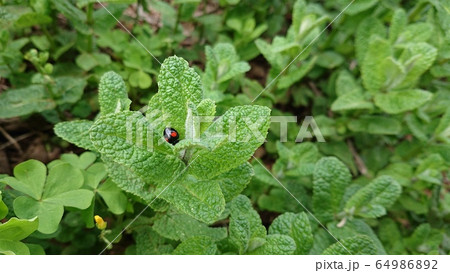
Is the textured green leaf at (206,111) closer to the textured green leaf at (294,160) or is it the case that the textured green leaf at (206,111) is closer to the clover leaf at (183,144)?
the clover leaf at (183,144)

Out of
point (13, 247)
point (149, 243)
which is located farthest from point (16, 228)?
point (149, 243)

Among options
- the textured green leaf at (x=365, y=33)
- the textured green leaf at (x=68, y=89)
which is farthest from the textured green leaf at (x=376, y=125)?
the textured green leaf at (x=68, y=89)

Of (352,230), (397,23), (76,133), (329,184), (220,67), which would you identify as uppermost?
(397,23)

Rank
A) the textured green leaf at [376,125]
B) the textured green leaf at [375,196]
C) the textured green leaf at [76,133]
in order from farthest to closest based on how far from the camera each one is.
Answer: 1. the textured green leaf at [376,125]
2. the textured green leaf at [375,196]
3. the textured green leaf at [76,133]

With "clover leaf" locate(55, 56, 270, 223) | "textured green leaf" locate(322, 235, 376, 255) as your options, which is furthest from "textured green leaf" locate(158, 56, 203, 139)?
"textured green leaf" locate(322, 235, 376, 255)

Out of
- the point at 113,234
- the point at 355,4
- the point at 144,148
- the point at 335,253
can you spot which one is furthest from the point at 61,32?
the point at 335,253
